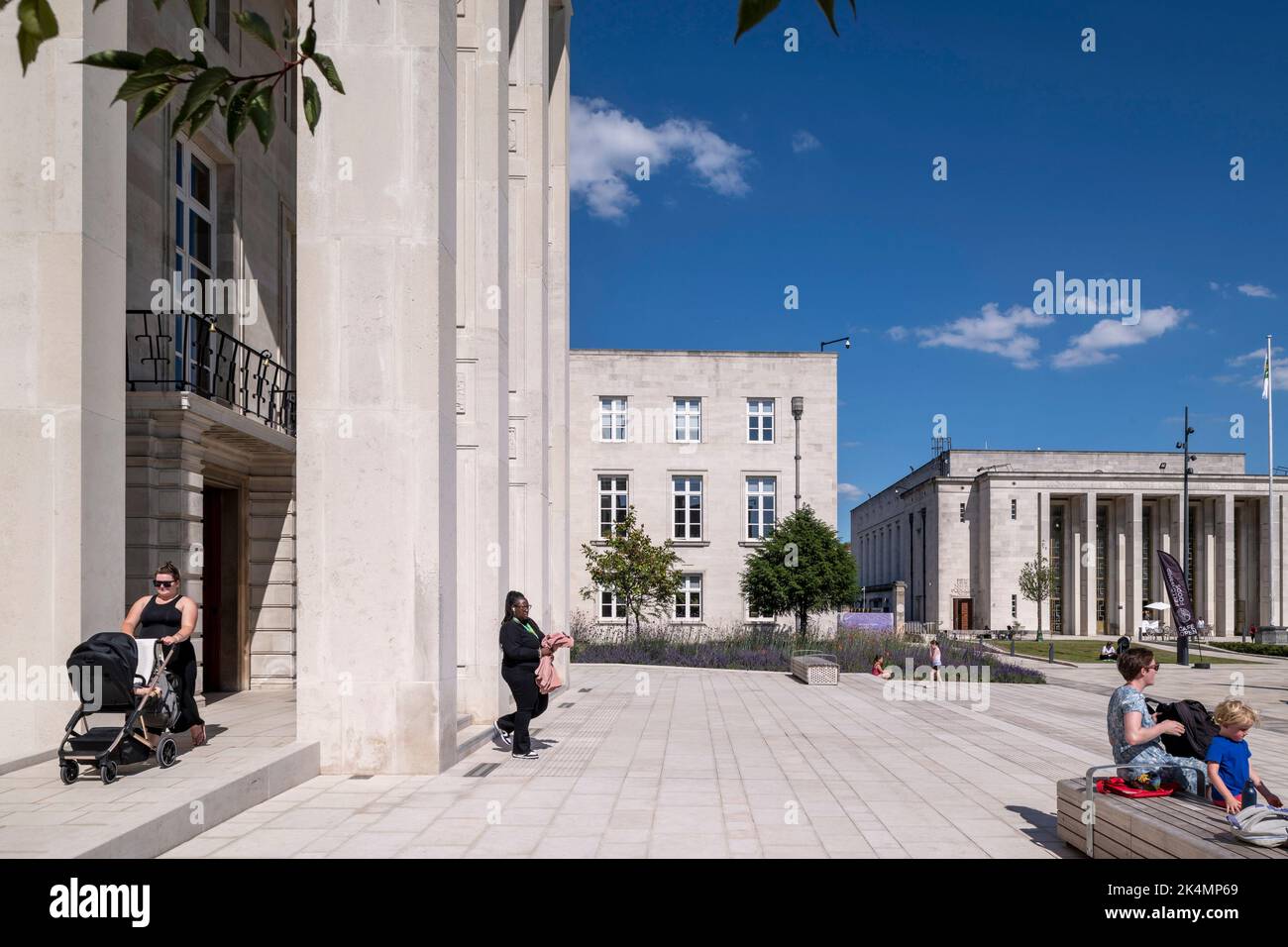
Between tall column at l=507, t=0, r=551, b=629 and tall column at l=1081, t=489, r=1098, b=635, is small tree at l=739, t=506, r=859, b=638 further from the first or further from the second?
tall column at l=1081, t=489, r=1098, b=635

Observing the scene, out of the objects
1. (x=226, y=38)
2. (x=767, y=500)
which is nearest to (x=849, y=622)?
(x=767, y=500)

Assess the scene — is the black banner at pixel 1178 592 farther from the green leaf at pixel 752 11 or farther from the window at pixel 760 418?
the green leaf at pixel 752 11

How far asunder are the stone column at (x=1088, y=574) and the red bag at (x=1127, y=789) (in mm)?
72283

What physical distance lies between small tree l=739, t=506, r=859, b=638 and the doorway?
25125mm

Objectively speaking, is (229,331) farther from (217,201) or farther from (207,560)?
(207,560)

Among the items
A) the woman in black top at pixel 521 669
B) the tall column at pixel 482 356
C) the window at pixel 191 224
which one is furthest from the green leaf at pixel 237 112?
the window at pixel 191 224

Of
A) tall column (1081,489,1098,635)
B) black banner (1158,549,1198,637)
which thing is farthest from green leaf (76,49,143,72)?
tall column (1081,489,1098,635)

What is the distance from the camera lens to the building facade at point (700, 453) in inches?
1740

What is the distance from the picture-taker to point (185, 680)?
10.1m

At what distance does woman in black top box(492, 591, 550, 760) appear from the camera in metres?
11.5

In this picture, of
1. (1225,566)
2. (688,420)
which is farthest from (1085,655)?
(1225,566)

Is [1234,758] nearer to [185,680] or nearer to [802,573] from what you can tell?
[185,680]

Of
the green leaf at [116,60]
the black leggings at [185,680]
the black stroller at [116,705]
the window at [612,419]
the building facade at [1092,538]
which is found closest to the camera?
the green leaf at [116,60]

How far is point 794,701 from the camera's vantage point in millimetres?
19250
